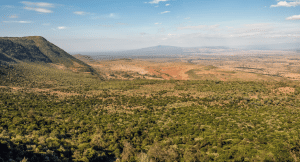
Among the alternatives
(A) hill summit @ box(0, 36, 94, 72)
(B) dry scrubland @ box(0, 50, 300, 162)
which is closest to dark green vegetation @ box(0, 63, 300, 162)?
(B) dry scrubland @ box(0, 50, 300, 162)

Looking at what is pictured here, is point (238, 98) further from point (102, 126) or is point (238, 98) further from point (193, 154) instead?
point (102, 126)

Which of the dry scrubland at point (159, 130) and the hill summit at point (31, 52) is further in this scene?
the hill summit at point (31, 52)

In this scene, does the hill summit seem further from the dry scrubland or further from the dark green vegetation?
the dark green vegetation

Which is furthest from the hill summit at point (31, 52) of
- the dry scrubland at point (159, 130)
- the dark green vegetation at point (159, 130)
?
the dark green vegetation at point (159, 130)

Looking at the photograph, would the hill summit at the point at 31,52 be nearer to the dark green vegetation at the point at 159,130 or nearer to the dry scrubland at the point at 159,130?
the dry scrubland at the point at 159,130

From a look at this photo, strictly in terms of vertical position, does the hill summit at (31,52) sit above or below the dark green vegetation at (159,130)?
above

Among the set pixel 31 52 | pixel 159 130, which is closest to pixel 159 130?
pixel 159 130
